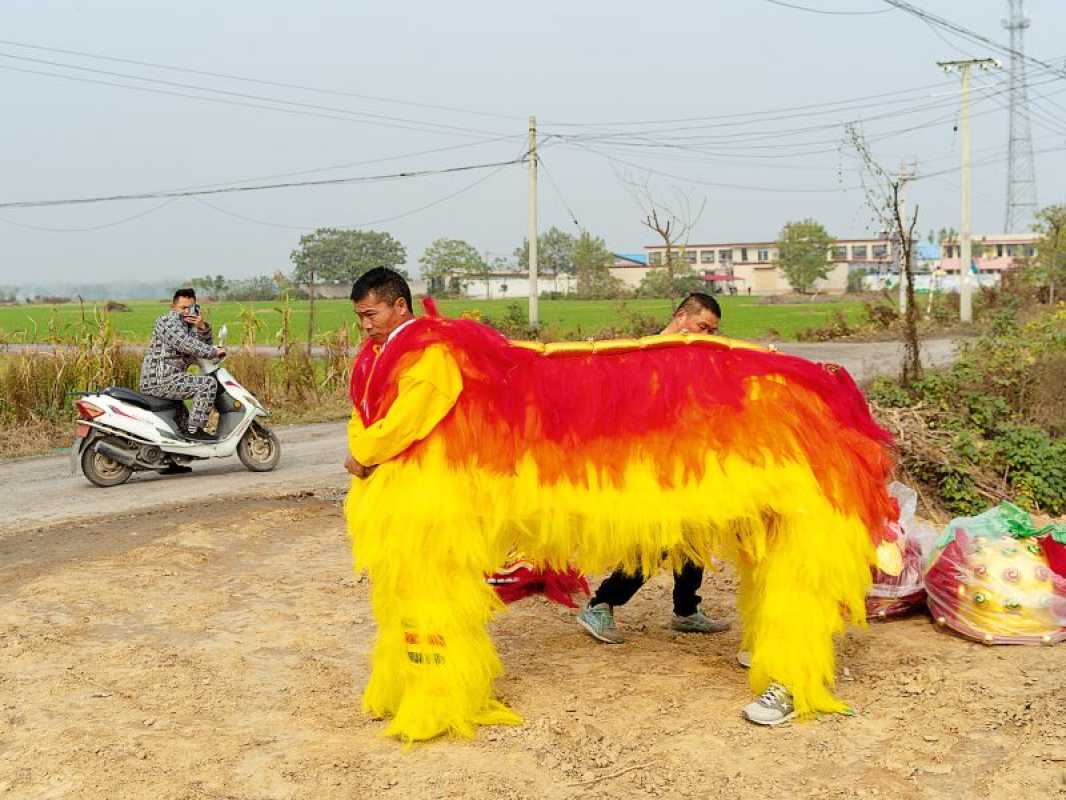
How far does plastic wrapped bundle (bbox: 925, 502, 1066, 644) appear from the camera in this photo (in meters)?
4.88

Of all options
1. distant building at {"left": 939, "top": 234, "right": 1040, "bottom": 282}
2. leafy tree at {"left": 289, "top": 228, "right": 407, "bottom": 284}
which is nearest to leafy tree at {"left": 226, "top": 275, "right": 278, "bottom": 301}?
leafy tree at {"left": 289, "top": 228, "right": 407, "bottom": 284}

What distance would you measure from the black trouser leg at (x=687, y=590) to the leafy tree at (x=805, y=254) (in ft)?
255

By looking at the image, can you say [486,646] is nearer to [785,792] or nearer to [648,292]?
[785,792]

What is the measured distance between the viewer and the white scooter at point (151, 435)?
9.39 metres

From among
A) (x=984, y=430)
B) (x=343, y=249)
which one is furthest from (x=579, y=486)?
(x=343, y=249)

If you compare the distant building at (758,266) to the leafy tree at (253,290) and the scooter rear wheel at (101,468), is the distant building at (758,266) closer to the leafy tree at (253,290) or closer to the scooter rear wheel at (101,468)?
the leafy tree at (253,290)

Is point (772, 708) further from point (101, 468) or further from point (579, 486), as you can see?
point (101, 468)

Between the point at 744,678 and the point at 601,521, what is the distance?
44.0 inches

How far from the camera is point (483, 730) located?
4.00 meters

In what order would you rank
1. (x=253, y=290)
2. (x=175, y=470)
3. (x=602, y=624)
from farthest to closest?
(x=253, y=290) → (x=175, y=470) → (x=602, y=624)

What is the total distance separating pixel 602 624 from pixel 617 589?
175mm

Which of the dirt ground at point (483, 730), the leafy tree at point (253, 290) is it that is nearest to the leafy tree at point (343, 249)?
the leafy tree at point (253, 290)

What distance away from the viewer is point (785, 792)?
3.52m

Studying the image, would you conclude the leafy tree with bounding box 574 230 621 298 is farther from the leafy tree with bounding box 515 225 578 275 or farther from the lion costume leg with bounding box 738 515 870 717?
the lion costume leg with bounding box 738 515 870 717
